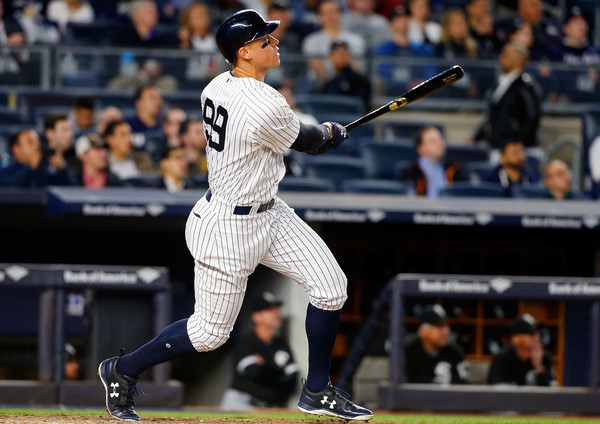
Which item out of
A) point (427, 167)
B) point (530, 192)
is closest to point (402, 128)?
point (427, 167)

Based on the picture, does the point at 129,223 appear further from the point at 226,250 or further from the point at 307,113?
the point at 226,250

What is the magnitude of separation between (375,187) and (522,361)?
208 centimetres

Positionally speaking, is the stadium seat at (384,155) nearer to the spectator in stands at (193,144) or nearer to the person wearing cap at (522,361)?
the spectator in stands at (193,144)

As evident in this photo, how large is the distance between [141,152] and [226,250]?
174 inches

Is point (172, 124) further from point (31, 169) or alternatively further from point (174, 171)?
point (31, 169)

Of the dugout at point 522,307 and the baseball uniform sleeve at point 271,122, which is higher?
the baseball uniform sleeve at point 271,122

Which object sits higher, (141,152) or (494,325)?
(141,152)

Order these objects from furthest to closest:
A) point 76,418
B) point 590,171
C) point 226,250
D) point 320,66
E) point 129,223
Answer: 1. point 320,66
2. point 590,171
3. point 129,223
4. point 76,418
5. point 226,250

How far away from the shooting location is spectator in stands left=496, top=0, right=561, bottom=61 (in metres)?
11.0

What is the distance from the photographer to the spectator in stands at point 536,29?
1098 cm

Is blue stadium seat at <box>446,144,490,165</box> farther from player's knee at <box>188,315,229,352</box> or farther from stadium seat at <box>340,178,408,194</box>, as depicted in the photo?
player's knee at <box>188,315,229,352</box>

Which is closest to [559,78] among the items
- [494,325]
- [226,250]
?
[494,325]

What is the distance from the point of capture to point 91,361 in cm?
630

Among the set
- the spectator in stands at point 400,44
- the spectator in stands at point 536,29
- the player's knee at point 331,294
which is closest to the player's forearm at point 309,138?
the player's knee at point 331,294
